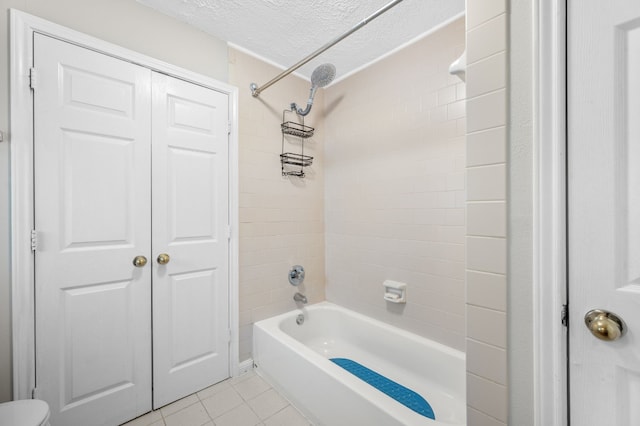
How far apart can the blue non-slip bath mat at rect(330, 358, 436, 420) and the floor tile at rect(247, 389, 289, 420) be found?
21.7 inches

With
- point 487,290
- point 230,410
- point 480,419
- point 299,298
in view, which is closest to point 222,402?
point 230,410

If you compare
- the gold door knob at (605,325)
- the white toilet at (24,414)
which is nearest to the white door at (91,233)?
the white toilet at (24,414)

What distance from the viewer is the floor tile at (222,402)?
1640 millimetres

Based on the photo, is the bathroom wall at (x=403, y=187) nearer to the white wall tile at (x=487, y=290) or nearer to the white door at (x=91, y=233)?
the white wall tile at (x=487, y=290)

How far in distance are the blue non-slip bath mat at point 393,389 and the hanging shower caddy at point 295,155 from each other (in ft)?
5.34

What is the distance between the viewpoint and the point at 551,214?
2.46ft

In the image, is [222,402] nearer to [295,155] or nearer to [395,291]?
[395,291]

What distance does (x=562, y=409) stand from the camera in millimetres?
748


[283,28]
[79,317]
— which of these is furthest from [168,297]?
[283,28]

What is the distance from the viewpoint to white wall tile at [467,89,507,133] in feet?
2.66

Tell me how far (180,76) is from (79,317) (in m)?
1.53

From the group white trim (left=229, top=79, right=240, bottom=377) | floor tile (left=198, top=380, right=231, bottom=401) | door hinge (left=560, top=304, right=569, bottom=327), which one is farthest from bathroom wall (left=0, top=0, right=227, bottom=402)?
door hinge (left=560, top=304, right=569, bottom=327)

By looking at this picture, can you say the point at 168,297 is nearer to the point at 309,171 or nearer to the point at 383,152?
the point at 309,171

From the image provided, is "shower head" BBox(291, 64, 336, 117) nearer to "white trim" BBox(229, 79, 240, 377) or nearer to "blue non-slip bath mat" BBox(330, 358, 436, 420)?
"white trim" BBox(229, 79, 240, 377)
